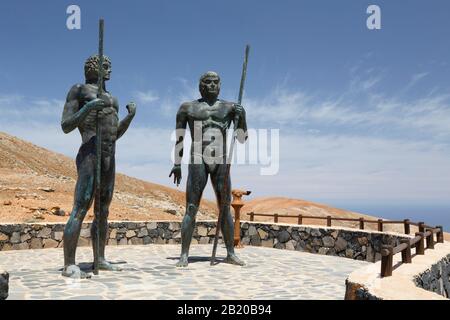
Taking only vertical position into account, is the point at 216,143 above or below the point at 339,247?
above

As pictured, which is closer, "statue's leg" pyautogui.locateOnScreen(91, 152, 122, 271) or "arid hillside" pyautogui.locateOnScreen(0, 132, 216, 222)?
"statue's leg" pyautogui.locateOnScreen(91, 152, 122, 271)

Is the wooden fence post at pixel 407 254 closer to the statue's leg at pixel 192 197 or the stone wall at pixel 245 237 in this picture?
the statue's leg at pixel 192 197

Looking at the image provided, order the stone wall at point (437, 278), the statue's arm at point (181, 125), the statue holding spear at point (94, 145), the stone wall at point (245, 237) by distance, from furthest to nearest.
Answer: the stone wall at point (245, 237) → the statue's arm at point (181, 125) → the statue holding spear at point (94, 145) → the stone wall at point (437, 278)

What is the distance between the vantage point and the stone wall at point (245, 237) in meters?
8.88

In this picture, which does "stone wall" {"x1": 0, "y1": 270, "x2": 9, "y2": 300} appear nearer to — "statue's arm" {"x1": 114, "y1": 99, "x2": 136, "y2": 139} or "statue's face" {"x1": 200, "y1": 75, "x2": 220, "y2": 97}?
"statue's arm" {"x1": 114, "y1": 99, "x2": 136, "y2": 139}

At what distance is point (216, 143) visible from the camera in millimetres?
7062

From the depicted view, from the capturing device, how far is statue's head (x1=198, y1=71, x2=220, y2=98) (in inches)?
285

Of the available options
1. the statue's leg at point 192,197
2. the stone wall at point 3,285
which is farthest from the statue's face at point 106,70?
the stone wall at point 3,285

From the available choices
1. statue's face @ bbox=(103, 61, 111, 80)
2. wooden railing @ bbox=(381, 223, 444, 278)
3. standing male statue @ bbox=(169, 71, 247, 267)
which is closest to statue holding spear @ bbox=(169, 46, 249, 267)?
standing male statue @ bbox=(169, 71, 247, 267)

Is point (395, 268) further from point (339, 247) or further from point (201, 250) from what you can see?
point (201, 250)

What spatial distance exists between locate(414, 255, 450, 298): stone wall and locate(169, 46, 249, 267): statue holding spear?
9.50 feet
